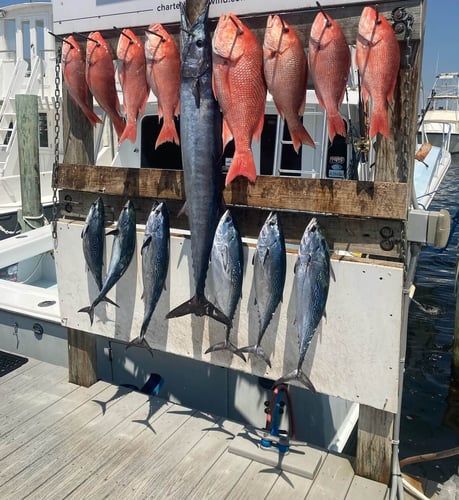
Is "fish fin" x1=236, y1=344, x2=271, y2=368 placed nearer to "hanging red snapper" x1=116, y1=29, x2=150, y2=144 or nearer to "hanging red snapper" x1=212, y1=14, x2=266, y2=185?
"hanging red snapper" x1=212, y1=14, x2=266, y2=185

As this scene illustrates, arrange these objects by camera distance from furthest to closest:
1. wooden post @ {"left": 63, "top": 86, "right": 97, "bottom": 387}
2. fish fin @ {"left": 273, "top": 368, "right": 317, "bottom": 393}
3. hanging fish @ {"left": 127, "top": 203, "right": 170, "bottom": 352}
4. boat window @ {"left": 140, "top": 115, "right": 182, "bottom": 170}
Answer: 1. boat window @ {"left": 140, "top": 115, "right": 182, "bottom": 170}
2. wooden post @ {"left": 63, "top": 86, "right": 97, "bottom": 387}
3. hanging fish @ {"left": 127, "top": 203, "right": 170, "bottom": 352}
4. fish fin @ {"left": 273, "top": 368, "right": 317, "bottom": 393}

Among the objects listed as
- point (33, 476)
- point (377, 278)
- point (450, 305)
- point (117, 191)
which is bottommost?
point (450, 305)

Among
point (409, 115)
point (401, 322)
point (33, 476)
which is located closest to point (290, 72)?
point (409, 115)

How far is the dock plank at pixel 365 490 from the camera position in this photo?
261cm

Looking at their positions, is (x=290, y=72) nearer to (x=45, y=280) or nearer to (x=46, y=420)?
(x=46, y=420)

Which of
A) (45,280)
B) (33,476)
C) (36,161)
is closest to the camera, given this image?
(33,476)

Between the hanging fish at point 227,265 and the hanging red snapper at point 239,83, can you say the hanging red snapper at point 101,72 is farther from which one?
the hanging fish at point 227,265

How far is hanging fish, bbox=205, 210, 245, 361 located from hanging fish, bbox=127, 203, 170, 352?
1.13 feet

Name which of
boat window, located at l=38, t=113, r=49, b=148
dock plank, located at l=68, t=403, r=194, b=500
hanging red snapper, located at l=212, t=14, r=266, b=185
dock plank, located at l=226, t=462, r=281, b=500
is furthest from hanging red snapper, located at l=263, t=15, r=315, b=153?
boat window, located at l=38, t=113, r=49, b=148

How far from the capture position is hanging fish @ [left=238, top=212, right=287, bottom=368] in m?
2.51

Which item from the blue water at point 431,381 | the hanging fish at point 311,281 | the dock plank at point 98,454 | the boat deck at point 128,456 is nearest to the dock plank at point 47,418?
the boat deck at point 128,456

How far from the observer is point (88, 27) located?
10.2 ft

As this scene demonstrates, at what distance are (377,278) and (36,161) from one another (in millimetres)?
8700

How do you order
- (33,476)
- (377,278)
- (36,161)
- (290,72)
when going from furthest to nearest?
(36,161)
(33,476)
(377,278)
(290,72)
